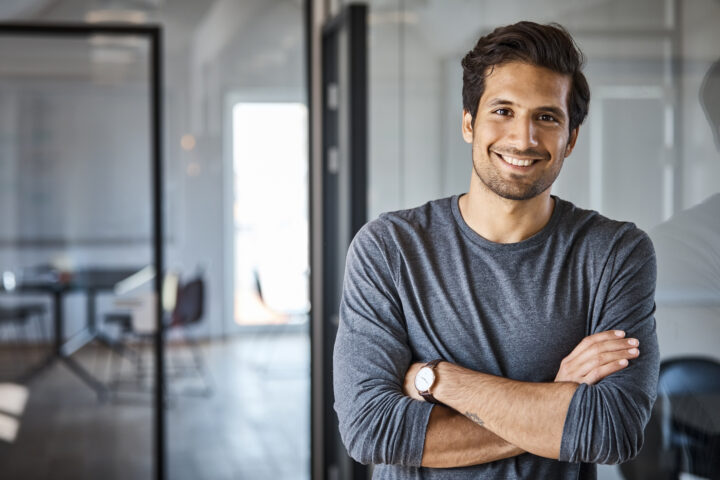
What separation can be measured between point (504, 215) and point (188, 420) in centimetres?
303

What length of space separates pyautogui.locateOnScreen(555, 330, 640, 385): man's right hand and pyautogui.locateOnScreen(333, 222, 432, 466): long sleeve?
0.87 ft

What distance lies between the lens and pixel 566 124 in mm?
1489

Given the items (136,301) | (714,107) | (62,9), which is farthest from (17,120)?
(714,107)

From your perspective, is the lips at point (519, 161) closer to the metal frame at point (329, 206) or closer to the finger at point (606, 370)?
the finger at point (606, 370)

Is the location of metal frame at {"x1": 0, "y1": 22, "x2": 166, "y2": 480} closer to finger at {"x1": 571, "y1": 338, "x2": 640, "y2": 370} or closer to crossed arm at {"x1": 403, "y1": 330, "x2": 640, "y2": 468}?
crossed arm at {"x1": 403, "y1": 330, "x2": 640, "y2": 468}

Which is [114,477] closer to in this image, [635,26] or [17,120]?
[17,120]

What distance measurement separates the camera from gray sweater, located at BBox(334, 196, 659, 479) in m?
1.46

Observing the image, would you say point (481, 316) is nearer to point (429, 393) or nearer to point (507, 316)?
point (507, 316)

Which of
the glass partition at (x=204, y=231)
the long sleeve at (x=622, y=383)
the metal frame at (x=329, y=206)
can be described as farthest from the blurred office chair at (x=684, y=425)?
the glass partition at (x=204, y=231)

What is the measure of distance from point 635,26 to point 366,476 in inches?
89.1

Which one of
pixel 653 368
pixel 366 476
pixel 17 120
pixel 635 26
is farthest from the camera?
pixel 17 120

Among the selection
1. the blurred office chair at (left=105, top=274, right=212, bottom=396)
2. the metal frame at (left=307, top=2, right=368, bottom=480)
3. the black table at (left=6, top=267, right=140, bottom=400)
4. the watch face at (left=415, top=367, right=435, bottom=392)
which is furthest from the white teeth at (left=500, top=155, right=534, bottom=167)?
the black table at (left=6, top=267, right=140, bottom=400)

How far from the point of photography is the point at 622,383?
142cm

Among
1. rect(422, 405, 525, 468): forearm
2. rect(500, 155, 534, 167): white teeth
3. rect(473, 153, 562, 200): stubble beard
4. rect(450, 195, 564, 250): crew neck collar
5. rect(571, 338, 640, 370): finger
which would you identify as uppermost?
rect(500, 155, 534, 167): white teeth
